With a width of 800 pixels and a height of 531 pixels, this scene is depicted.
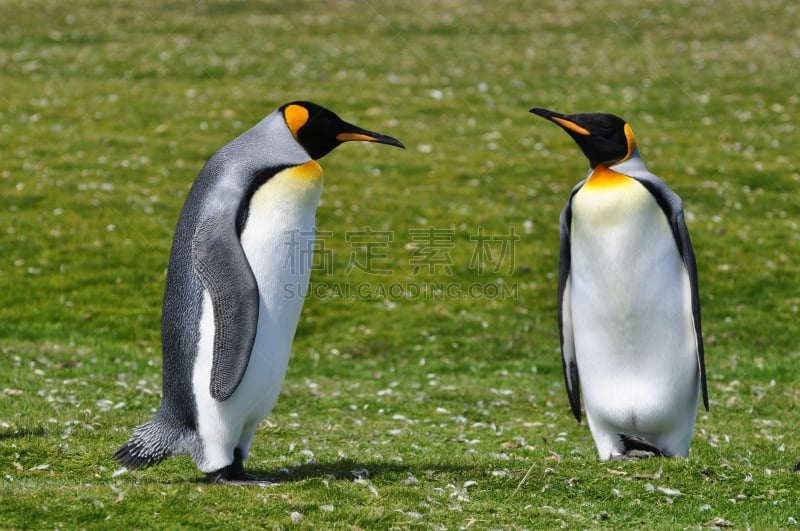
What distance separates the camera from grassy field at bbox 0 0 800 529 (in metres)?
5.38

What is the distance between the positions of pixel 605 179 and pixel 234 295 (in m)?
2.78

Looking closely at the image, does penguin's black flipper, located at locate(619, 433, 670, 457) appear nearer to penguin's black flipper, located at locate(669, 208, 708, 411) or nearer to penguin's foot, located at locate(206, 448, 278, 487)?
penguin's black flipper, located at locate(669, 208, 708, 411)

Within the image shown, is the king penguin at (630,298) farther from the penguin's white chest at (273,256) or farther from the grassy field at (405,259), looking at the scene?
the penguin's white chest at (273,256)

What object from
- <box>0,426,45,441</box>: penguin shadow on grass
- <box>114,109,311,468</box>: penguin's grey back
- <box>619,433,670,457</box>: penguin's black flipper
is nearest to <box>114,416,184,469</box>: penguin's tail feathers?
<box>114,109,311,468</box>: penguin's grey back

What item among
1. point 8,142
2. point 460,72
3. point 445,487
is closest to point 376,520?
point 445,487

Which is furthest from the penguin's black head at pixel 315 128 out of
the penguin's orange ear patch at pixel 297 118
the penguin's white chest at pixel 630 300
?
the penguin's white chest at pixel 630 300

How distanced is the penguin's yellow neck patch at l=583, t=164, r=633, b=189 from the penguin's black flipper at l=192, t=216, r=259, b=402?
260 cm

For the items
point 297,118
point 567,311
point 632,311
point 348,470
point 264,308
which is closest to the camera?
point 264,308

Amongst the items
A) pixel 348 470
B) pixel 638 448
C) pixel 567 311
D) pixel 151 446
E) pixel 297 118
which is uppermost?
pixel 297 118

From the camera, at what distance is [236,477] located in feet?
17.0

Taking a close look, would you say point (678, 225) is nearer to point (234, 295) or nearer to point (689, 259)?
point (689, 259)

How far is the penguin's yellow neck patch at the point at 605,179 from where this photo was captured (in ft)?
20.2

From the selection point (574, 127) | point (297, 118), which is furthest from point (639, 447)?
point (297, 118)

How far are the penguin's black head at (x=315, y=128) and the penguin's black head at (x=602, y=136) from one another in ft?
5.13
